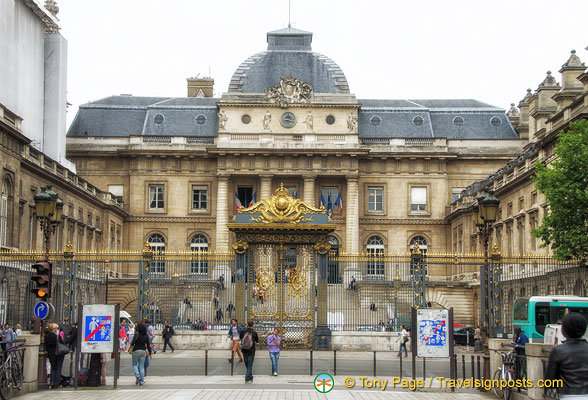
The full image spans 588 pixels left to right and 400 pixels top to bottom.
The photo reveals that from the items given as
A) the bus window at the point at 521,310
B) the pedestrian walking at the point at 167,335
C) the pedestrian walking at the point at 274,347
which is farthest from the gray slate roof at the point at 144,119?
the pedestrian walking at the point at 274,347

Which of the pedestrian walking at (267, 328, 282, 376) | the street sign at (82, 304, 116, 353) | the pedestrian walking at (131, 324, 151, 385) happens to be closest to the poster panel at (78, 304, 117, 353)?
the street sign at (82, 304, 116, 353)

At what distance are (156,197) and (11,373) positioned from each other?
4947 centimetres

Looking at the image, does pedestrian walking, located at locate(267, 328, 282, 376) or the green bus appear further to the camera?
the green bus

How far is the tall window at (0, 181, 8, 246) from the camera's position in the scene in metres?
39.5

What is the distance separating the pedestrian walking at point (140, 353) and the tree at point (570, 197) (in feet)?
54.0

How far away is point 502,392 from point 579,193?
1388 cm

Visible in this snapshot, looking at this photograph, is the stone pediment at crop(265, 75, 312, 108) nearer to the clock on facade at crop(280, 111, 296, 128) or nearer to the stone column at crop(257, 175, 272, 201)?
the clock on facade at crop(280, 111, 296, 128)

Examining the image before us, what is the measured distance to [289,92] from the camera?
66.1 meters

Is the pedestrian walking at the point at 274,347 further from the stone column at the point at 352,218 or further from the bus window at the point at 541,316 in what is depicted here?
the stone column at the point at 352,218

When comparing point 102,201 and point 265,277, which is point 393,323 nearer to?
point 265,277

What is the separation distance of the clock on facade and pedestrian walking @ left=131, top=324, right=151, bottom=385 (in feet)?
149

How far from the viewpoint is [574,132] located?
33125 mm

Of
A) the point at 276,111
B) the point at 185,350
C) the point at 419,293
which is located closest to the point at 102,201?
the point at 276,111

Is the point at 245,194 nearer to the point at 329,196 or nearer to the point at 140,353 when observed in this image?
the point at 329,196
